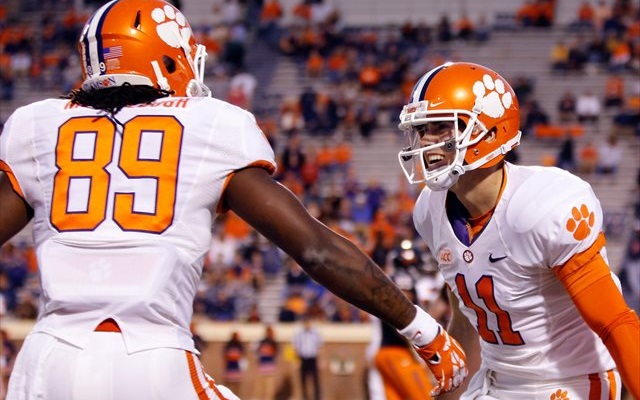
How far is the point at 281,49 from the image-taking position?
2027cm

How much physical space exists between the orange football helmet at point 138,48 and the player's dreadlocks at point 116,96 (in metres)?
0.03

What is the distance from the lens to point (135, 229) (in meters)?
2.65

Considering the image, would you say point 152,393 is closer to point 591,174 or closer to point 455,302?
point 455,302

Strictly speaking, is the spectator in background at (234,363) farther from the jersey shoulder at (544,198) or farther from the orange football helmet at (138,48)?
the orange football helmet at (138,48)

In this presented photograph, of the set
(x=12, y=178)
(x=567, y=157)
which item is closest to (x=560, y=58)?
(x=567, y=157)

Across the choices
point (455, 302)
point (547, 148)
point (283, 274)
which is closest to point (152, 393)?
point (455, 302)

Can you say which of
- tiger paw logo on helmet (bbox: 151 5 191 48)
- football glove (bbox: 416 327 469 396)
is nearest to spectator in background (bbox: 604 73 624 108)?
football glove (bbox: 416 327 469 396)

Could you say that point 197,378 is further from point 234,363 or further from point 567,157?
point 567,157

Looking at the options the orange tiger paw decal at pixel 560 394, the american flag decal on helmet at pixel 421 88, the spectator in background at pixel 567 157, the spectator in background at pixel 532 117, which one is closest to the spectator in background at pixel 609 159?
the spectator in background at pixel 567 157

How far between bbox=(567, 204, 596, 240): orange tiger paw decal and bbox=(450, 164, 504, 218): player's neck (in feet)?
1.22

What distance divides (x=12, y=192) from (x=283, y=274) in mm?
11199

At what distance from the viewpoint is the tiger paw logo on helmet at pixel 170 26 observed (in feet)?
9.91

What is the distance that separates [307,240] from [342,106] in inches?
607

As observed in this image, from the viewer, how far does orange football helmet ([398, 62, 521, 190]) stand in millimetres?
3791
